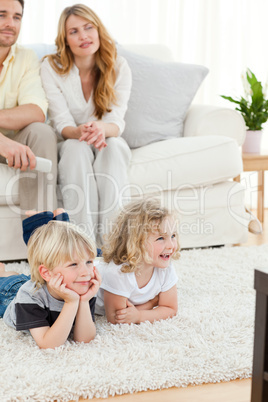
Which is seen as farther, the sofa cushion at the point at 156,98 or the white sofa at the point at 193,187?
the sofa cushion at the point at 156,98

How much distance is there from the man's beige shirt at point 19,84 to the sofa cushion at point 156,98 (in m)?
0.51

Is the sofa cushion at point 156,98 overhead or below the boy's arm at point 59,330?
overhead

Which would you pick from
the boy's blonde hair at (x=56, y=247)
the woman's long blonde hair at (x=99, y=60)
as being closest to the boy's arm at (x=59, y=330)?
the boy's blonde hair at (x=56, y=247)

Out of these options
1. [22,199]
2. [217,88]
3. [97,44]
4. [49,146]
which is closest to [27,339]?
[22,199]

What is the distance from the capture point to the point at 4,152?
7.49 feet

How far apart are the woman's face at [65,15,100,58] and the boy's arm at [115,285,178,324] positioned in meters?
1.36

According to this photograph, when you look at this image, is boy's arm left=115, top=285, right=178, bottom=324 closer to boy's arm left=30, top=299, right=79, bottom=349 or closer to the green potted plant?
boy's arm left=30, top=299, right=79, bottom=349

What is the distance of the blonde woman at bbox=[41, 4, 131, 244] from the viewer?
2426 mm

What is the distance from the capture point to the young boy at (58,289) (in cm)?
153

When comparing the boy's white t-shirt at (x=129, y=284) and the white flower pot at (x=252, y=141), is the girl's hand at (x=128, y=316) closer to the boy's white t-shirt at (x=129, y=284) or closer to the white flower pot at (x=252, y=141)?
the boy's white t-shirt at (x=129, y=284)

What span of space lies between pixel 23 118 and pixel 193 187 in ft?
2.76

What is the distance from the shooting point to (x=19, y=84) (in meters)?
2.60

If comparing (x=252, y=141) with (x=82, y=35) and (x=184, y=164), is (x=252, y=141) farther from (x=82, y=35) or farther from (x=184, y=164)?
(x=82, y=35)

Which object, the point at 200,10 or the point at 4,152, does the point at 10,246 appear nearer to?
the point at 4,152
